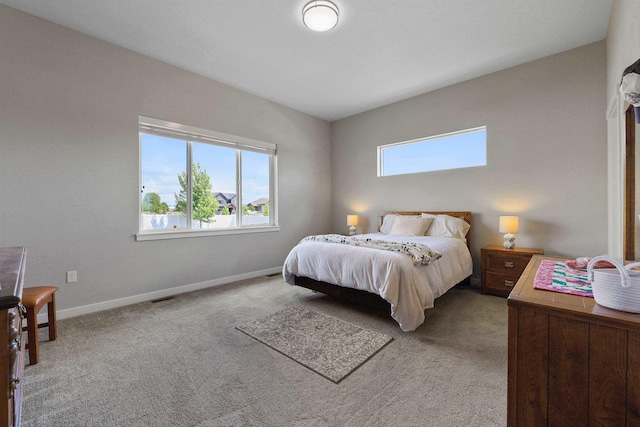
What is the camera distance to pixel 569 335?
0.94 m

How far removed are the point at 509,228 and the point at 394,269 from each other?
6.23 ft

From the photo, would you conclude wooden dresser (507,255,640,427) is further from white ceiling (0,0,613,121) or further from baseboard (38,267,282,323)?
baseboard (38,267,282,323)

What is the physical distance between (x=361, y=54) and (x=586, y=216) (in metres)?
3.15

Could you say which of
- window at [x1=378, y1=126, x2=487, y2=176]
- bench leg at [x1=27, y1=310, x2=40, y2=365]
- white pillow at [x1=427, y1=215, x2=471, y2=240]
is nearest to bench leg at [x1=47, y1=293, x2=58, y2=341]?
bench leg at [x1=27, y1=310, x2=40, y2=365]

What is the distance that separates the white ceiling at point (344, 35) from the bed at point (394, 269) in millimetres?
2068

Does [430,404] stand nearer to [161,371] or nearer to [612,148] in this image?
[161,371]

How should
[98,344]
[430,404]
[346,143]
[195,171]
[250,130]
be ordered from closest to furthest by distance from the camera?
[430,404], [98,344], [195,171], [250,130], [346,143]

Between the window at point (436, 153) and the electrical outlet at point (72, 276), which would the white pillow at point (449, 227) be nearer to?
the window at point (436, 153)

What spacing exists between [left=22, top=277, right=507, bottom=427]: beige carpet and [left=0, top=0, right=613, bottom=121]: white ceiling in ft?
9.36

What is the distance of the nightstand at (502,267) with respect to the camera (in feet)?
10.2

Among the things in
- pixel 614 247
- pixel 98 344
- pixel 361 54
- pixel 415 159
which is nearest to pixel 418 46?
pixel 361 54

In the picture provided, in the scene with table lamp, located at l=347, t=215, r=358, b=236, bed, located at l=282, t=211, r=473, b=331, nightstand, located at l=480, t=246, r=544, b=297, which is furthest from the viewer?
table lamp, located at l=347, t=215, r=358, b=236

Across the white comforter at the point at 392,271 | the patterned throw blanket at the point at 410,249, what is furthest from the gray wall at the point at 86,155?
the patterned throw blanket at the point at 410,249

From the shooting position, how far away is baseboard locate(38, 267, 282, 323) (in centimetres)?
266
